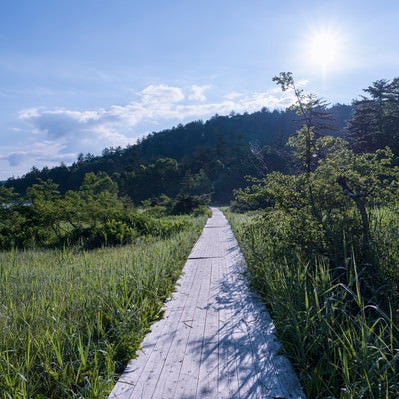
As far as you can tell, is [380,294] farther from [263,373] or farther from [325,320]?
[263,373]

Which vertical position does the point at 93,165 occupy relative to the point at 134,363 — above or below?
above

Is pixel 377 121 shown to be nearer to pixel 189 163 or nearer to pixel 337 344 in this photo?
pixel 337 344

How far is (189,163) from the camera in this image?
57750 millimetres

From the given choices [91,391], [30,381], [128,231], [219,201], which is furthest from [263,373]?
[219,201]

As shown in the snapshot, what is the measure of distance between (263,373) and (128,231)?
28.2 ft

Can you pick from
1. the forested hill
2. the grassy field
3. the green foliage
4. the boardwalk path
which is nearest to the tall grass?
the green foliage

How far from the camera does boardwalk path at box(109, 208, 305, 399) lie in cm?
223

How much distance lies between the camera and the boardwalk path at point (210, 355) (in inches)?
87.7

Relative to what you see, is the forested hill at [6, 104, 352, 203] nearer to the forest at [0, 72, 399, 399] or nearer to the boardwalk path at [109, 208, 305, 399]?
the forest at [0, 72, 399, 399]

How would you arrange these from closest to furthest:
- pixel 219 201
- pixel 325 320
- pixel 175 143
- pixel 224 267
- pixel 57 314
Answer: pixel 325 320
pixel 57 314
pixel 224 267
pixel 219 201
pixel 175 143

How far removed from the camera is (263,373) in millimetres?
2404

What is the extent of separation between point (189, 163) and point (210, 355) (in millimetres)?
55727

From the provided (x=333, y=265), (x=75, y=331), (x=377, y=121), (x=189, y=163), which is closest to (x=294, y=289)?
(x=333, y=265)

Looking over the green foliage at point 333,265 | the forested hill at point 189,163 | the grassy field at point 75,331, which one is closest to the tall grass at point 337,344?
the green foliage at point 333,265
